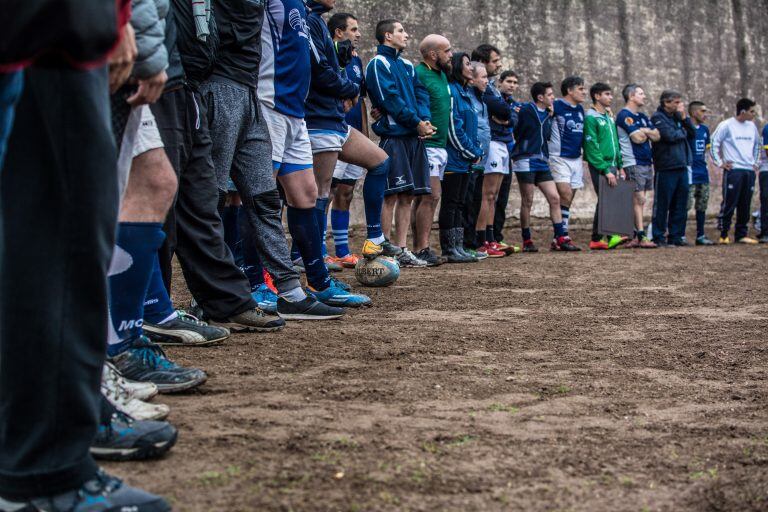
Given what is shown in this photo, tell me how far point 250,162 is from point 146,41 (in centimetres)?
211

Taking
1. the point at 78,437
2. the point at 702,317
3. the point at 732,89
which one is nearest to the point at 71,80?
the point at 78,437

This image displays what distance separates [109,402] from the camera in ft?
7.55

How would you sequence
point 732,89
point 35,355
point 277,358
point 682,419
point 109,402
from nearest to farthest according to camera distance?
1. point 35,355
2. point 109,402
3. point 682,419
4. point 277,358
5. point 732,89

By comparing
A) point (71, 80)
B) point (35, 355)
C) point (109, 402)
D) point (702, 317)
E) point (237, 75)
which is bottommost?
point (702, 317)

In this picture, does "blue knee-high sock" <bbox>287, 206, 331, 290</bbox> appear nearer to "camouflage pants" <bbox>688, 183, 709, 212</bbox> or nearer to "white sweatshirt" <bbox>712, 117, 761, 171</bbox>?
"camouflage pants" <bbox>688, 183, 709, 212</bbox>

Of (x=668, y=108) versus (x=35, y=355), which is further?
(x=668, y=108)

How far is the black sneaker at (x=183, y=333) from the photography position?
12.5 ft

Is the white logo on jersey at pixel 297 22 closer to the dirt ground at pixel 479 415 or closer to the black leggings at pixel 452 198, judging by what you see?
the dirt ground at pixel 479 415

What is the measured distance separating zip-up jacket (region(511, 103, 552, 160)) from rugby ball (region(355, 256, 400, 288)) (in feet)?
16.4

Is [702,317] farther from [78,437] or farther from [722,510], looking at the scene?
[78,437]

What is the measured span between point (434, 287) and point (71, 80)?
16.3 feet

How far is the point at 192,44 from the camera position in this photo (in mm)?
4008

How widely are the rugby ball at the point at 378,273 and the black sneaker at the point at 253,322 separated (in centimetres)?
204

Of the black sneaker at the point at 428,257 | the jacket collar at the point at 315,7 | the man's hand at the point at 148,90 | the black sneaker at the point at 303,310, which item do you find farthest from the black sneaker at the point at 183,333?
the black sneaker at the point at 428,257
